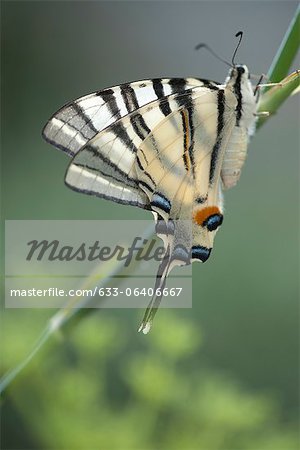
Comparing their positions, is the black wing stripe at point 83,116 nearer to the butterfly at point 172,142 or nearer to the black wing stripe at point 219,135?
the butterfly at point 172,142

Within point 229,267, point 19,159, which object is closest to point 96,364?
point 229,267

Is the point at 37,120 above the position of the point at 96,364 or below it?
below

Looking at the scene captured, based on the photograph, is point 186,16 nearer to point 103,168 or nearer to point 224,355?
point 224,355

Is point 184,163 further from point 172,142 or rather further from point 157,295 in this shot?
point 157,295

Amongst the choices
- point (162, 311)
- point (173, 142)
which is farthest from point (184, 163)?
point (162, 311)

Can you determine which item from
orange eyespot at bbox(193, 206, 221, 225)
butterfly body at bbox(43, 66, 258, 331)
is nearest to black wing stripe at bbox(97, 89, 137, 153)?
butterfly body at bbox(43, 66, 258, 331)

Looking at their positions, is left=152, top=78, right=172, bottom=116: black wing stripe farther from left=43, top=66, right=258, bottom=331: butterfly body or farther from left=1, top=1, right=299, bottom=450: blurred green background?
left=1, top=1, right=299, bottom=450: blurred green background
